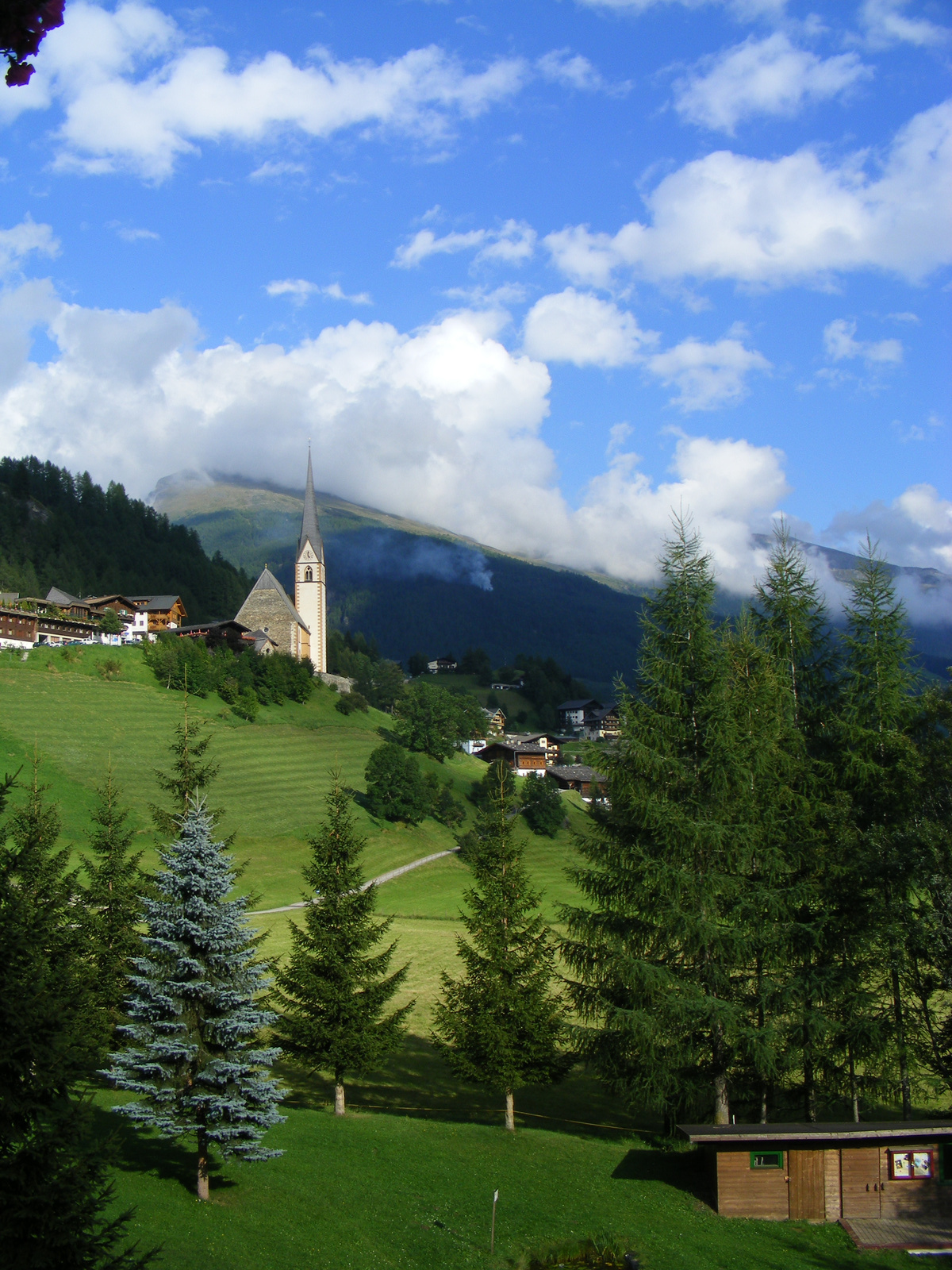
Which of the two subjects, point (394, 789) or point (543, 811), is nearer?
point (394, 789)

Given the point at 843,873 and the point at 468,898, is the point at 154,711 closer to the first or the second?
the point at 468,898

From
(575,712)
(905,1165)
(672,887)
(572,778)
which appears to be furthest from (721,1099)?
(575,712)

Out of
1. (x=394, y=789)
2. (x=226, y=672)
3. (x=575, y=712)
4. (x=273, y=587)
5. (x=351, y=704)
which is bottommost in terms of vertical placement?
(x=394, y=789)

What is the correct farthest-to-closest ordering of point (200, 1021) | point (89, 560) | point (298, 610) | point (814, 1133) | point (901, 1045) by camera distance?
1. point (89, 560)
2. point (298, 610)
3. point (901, 1045)
4. point (814, 1133)
5. point (200, 1021)

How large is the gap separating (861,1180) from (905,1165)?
3.50 feet

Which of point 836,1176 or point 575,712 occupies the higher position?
point 575,712

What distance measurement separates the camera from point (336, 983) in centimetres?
2569

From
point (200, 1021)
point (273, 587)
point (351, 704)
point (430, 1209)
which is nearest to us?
point (200, 1021)

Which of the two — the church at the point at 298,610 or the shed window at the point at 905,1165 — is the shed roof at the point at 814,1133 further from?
the church at the point at 298,610

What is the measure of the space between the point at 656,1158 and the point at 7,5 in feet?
86.1

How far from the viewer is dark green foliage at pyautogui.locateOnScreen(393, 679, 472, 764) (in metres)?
110

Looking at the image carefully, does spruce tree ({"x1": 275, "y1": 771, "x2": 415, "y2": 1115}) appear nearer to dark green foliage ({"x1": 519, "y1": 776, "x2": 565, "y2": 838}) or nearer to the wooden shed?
the wooden shed

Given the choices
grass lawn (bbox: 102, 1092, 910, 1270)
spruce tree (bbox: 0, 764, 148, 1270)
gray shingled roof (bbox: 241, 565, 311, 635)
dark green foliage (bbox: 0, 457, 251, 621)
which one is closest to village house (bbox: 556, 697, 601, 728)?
gray shingled roof (bbox: 241, 565, 311, 635)

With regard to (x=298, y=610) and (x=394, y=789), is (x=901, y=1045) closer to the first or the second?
(x=394, y=789)
